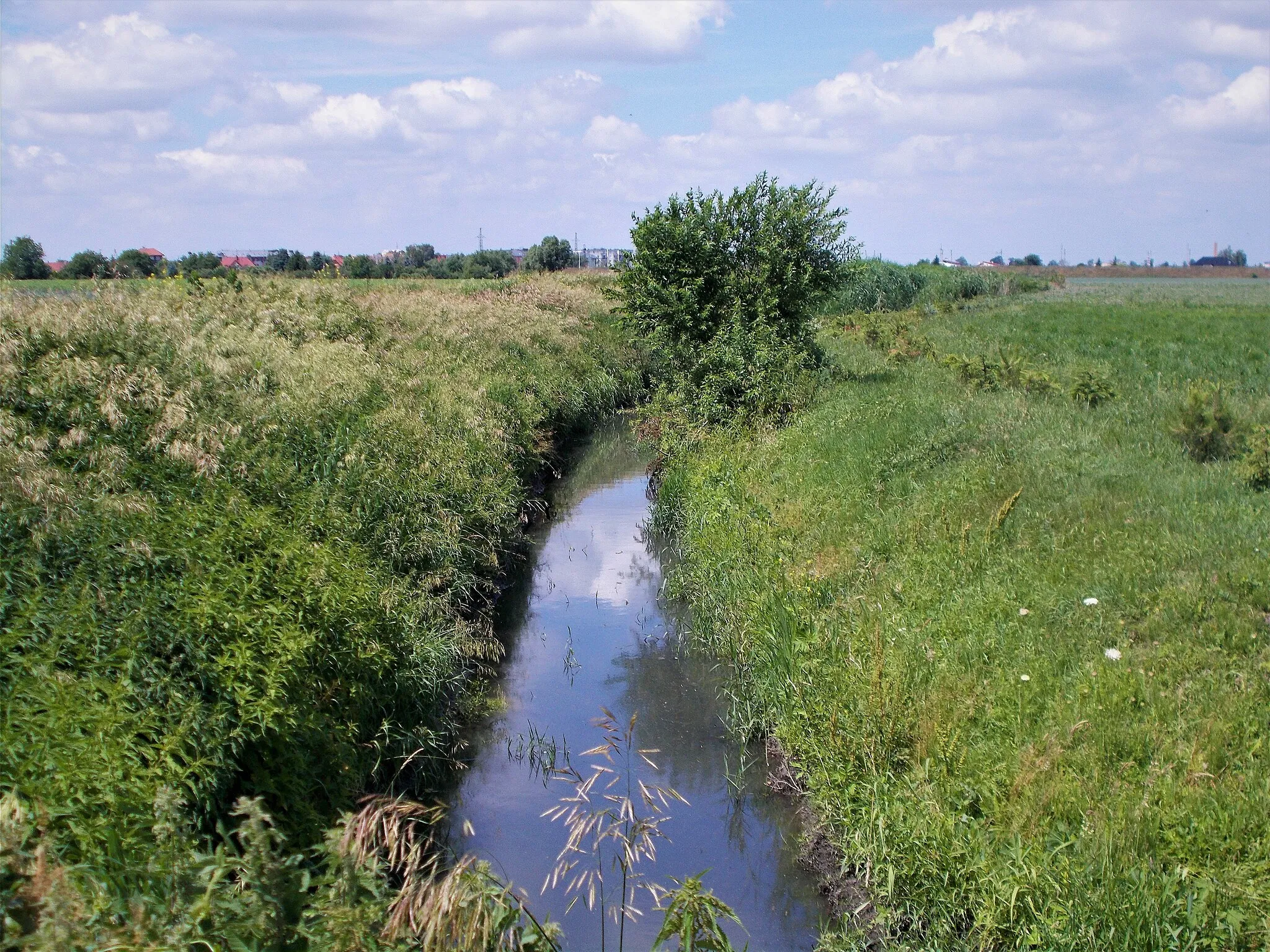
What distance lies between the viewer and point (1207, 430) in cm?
1027

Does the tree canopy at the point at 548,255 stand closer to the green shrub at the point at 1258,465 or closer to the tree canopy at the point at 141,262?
the tree canopy at the point at 141,262

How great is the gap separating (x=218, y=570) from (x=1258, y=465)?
9112mm

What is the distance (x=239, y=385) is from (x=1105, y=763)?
818 centimetres

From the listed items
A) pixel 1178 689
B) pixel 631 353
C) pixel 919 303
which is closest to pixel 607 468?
pixel 631 353

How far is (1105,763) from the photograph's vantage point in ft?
16.8

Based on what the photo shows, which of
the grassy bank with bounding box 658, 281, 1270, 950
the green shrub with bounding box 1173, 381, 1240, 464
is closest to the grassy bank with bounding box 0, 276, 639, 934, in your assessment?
the grassy bank with bounding box 658, 281, 1270, 950

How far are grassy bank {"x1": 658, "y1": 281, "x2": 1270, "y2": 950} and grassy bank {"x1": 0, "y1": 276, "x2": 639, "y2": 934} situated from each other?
266 cm

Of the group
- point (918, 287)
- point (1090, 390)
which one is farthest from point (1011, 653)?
point (918, 287)

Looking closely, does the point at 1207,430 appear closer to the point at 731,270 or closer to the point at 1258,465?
the point at 1258,465

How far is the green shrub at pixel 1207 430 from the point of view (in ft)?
33.8

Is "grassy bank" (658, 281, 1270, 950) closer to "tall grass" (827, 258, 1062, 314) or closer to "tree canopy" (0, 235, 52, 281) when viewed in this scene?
"tree canopy" (0, 235, 52, 281)

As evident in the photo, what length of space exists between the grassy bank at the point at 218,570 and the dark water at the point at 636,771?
0.54m

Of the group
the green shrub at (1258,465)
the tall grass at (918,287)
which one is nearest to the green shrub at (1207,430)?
the green shrub at (1258,465)

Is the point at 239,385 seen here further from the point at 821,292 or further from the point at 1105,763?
the point at 821,292
